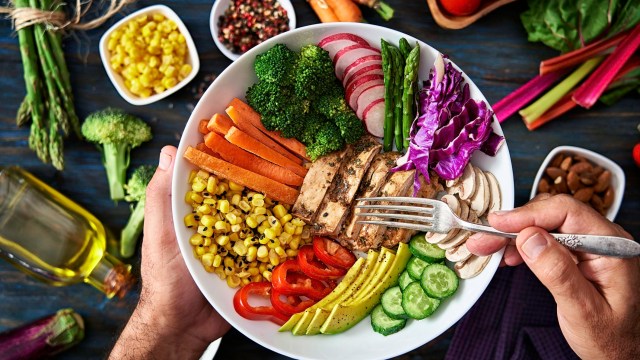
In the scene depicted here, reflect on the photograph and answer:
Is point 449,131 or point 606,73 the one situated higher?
point 449,131

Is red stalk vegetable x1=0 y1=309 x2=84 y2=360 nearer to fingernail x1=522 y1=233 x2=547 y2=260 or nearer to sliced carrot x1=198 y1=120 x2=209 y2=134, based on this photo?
sliced carrot x1=198 y1=120 x2=209 y2=134

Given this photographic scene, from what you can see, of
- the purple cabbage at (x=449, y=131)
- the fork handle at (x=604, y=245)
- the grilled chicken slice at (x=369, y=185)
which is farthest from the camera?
the grilled chicken slice at (x=369, y=185)

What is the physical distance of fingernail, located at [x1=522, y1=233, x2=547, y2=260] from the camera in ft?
10.1

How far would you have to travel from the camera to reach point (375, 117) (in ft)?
12.1

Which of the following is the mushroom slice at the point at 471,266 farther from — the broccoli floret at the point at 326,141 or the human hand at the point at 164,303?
the human hand at the point at 164,303

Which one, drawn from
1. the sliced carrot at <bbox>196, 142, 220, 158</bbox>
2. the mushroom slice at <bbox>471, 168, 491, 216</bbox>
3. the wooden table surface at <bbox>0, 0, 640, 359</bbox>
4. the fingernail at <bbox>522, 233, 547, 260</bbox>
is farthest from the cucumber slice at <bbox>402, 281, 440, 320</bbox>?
the sliced carrot at <bbox>196, 142, 220, 158</bbox>

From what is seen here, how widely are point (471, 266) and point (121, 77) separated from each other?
2620 mm

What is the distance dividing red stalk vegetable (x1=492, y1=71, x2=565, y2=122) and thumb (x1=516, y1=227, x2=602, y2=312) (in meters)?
1.29

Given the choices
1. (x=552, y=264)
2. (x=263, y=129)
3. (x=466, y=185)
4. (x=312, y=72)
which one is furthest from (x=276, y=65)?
(x=552, y=264)

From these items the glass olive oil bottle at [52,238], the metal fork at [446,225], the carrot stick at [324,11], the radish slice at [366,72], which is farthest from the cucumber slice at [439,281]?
the glass olive oil bottle at [52,238]

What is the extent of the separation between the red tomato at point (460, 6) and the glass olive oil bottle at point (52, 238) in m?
2.84

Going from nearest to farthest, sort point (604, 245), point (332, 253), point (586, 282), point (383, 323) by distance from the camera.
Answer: point (604, 245), point (586, 282), point (383, 323), point (332, 253)

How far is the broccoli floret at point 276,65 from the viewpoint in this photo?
11.5 ft

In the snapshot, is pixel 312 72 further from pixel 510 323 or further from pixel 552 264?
pixel 510 323
